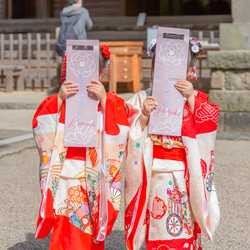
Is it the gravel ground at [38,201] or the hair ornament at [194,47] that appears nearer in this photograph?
the hair ornament at [194,47]

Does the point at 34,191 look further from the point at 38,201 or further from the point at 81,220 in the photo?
the point at 81,220

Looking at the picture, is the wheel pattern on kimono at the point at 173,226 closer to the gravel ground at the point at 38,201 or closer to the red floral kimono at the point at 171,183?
the red floral kimono at the point at 171,183

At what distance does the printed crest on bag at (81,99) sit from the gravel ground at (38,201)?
0.82 meters

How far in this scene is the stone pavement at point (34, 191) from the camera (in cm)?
277

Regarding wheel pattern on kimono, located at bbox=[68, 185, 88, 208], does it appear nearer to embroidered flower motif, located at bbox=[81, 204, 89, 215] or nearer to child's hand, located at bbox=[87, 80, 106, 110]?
embroidered flower motif, located at bbox=[81, 204, 89, 215]

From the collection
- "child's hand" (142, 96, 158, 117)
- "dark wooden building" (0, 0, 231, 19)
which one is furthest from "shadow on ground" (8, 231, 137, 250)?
"dark wooden building" (0, 0, 231, 19)

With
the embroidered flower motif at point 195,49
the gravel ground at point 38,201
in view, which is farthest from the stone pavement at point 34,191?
the embroidered flower motif at point 195,49

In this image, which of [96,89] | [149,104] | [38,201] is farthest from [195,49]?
[38,201]

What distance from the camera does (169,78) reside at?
2.17 m

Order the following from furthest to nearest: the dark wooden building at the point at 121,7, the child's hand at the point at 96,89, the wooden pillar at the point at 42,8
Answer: the dark wooden building at the point at 121,7
the wooden pillar at the point at 42,8
the child's hand at the point at 96,89

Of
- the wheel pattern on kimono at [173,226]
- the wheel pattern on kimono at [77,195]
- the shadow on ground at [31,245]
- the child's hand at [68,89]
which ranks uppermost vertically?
the child's hand at [68,89]

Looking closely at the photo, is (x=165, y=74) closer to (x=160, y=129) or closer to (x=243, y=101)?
(x=160, y=129)

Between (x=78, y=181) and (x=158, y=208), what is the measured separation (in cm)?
40

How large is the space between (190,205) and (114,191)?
0.37 m
